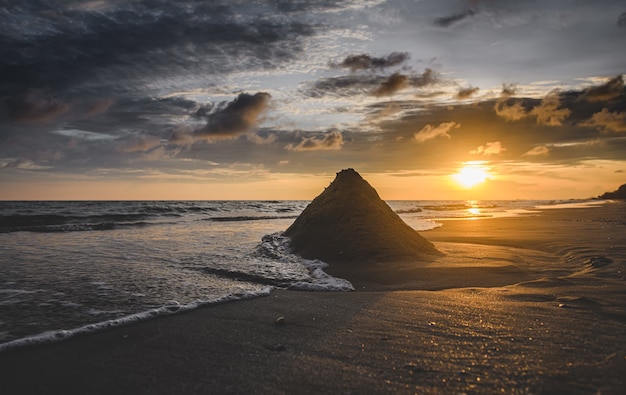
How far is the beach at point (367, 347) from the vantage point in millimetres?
2834

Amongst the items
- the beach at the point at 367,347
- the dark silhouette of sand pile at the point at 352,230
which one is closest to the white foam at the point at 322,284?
the beach at the point at 367,347

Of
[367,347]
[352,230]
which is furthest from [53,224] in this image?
[367,347]

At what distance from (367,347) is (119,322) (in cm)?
286

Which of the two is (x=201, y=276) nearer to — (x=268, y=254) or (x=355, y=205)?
(x=268, y=254)

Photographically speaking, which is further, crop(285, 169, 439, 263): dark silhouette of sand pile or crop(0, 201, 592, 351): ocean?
crop(285, 169, 439, 263): dark silhouette of sand pile

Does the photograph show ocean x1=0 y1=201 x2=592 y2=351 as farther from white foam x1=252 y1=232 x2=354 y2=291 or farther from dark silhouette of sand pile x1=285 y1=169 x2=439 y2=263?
dark silhouette of sand pile x1=285 y1=169 x2=439 y2=263

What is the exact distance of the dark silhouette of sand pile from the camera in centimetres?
859

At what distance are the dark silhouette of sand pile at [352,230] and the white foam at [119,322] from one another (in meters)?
3.30

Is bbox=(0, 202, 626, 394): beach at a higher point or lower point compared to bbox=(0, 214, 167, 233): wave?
lower

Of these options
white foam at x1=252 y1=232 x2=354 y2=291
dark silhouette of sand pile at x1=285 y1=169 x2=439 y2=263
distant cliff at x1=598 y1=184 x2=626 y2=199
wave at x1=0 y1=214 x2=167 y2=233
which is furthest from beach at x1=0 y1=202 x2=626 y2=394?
distant cliff at x1=598 y1=184 x2=626 y2=199

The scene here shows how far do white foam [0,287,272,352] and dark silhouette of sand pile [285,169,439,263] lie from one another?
330cm

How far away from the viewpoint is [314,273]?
7.38 metres

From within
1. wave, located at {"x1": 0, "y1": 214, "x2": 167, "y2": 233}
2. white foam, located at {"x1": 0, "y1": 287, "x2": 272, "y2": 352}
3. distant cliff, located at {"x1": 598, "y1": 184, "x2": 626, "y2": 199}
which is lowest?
white foam, located at {"x1": 0, "y1": 287, "x2": 272, "y2": 352}

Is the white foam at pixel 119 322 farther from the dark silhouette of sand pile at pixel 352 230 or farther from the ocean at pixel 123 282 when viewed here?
the dark silhouette of sand pile at pixel 352 230
